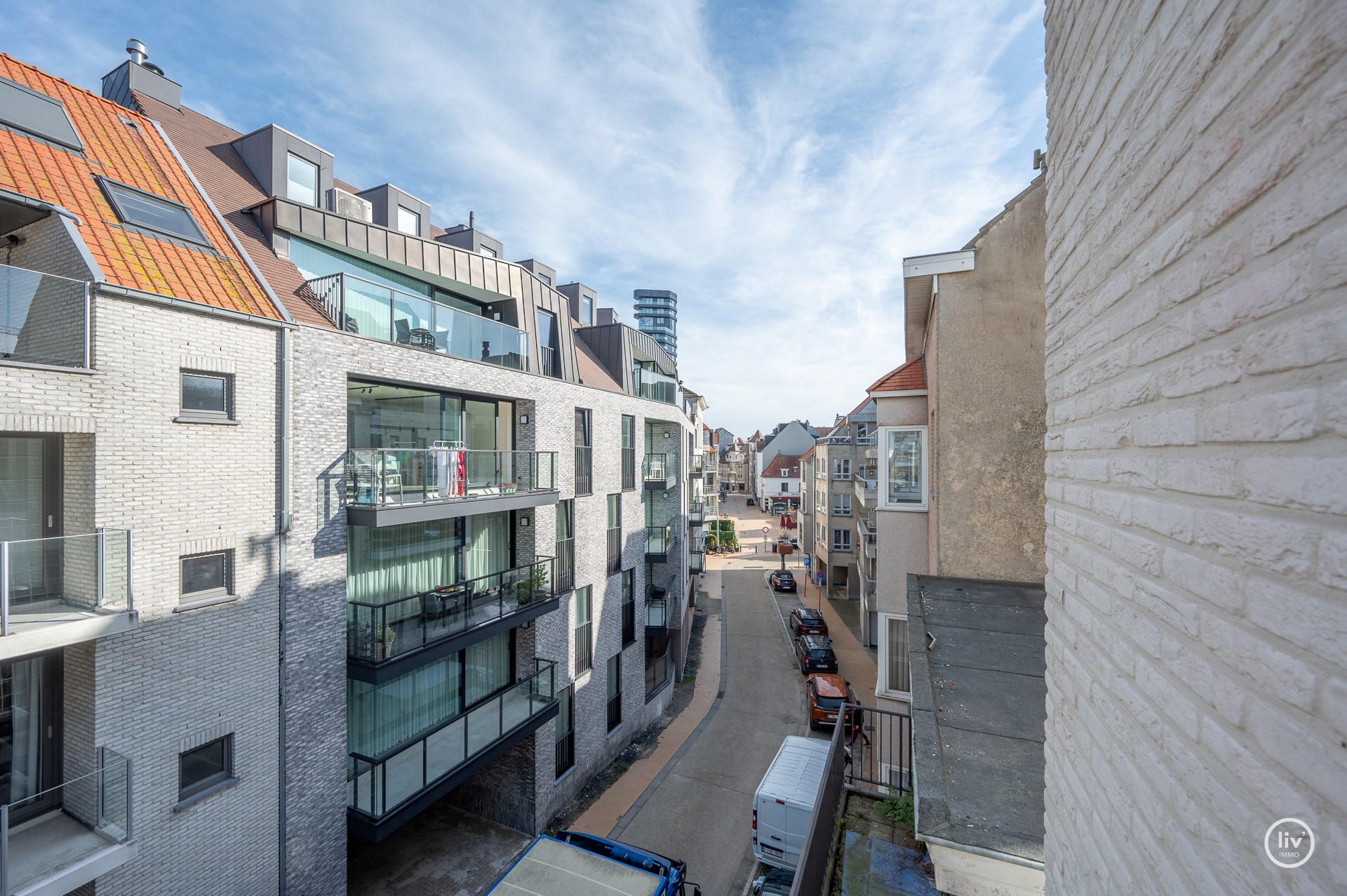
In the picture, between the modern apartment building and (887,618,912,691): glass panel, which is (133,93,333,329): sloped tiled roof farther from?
(887,618,912,691): glass panel

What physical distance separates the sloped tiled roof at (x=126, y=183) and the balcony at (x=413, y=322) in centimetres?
107

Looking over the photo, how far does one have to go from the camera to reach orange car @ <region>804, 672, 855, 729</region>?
16.2 meters

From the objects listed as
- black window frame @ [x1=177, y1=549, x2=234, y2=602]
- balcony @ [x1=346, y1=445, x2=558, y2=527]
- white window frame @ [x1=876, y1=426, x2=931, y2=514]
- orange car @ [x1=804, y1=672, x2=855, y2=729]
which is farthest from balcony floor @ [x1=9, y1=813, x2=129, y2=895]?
orange car @ [x1=804, y1=672, x2=855, y2=729]

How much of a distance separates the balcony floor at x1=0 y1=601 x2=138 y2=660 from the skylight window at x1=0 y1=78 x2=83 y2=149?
19.5ft

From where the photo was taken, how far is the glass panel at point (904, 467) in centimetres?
1037

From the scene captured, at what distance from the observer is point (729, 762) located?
1491 cm

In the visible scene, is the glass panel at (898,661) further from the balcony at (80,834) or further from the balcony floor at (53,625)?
the balcony floor at (53,625)

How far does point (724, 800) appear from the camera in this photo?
Result: 1324 cm

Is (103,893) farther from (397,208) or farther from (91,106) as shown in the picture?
(397,208)

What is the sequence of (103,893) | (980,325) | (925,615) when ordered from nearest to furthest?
1. (103,893)
2. (925,615)
3. (980,325)

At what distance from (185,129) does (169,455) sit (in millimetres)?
7666

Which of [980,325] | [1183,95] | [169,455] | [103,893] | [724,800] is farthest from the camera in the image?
[724,800]

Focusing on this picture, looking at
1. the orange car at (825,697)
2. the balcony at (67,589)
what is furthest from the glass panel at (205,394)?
the orange car at (825,697)


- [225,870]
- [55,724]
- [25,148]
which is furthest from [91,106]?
[225,870]
